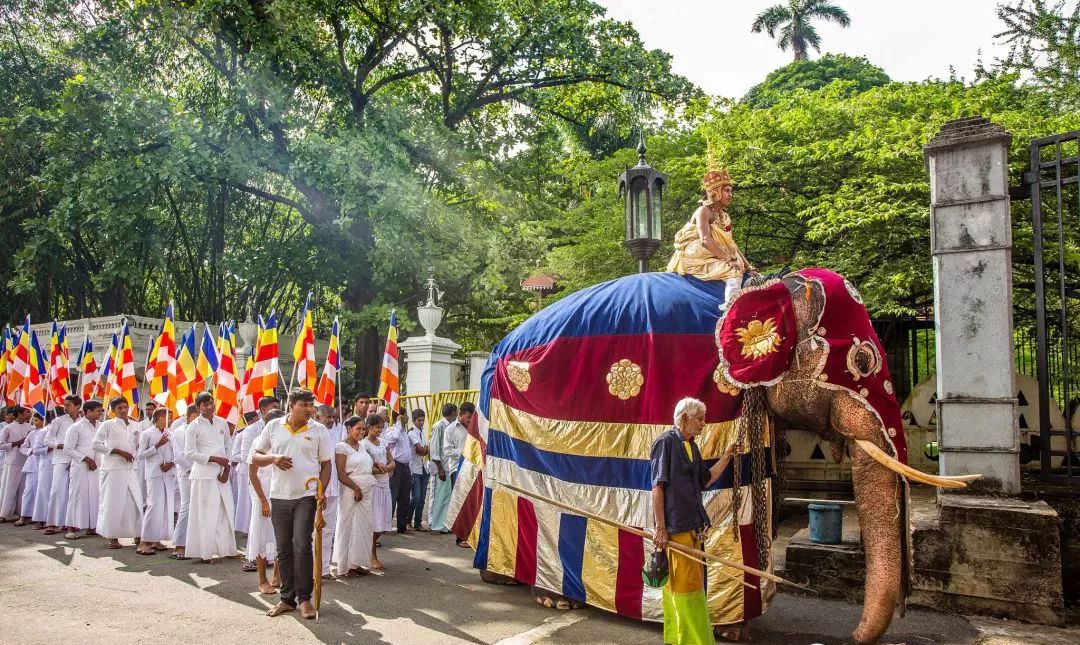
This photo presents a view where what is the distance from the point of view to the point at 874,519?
5555 mm

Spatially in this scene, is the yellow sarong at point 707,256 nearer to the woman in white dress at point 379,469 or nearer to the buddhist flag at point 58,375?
the woman in white dress at point 379,469

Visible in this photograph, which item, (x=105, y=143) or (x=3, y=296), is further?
(x=3, y=296)

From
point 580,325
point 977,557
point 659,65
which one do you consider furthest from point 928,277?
point 659,65

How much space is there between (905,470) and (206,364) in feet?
32.9

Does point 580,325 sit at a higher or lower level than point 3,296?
lower

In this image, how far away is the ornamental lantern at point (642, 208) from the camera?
28.0ft

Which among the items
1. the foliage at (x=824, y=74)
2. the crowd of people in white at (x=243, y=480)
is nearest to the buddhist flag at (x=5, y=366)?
the crowd of people in white at (x=243, y=480)

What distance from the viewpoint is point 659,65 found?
2102 cm

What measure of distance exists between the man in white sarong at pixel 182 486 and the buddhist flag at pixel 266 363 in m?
1.02

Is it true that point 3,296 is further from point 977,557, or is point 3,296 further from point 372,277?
point 977,557

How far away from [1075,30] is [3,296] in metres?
28.9

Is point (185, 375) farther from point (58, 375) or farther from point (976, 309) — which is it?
point (976, 309)

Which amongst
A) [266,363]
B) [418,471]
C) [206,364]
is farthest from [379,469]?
[206,364]

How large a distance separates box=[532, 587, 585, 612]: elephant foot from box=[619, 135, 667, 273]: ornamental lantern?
10.3 feet
